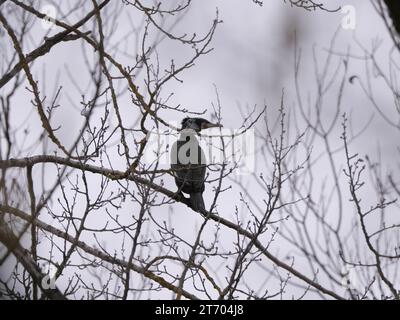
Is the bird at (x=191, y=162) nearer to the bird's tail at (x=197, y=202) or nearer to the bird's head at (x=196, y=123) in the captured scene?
the bird's tail at (x=197, y=202)

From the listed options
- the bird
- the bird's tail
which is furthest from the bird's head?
the bird's tail

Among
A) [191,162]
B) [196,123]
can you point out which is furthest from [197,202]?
[196,123]

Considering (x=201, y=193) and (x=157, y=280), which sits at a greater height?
A: (x=201, y=193)

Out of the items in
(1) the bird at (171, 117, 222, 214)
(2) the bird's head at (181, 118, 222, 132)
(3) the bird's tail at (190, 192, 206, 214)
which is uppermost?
(2) the bird's head at (181, 118, 222, 132)

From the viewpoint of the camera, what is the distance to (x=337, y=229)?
5059mm

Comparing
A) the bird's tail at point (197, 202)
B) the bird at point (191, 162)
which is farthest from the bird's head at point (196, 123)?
the bird's tail at point (197, 202)

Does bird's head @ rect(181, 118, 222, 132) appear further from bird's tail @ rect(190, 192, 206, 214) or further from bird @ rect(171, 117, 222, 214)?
bird's tail @ rect(190, 192, 206, 214)

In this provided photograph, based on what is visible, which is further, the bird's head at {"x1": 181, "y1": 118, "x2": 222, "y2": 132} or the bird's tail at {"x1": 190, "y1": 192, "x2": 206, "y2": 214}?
the bird's head at {"x1": 181, "y1": 118, "x2": 222, "y2": 132}

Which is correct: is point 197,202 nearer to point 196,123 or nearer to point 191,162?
point 191,162

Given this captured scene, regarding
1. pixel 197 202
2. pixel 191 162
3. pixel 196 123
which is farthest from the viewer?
pixel 196 123

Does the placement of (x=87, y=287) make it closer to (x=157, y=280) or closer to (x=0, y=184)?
(x=157, y=280)
